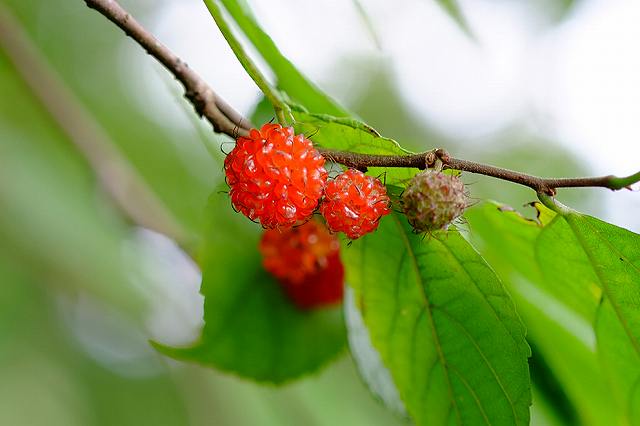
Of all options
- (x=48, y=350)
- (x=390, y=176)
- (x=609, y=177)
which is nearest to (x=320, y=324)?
(x=390, y=176)

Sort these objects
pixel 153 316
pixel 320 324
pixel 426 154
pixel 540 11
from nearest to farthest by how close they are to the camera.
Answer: pixel 426 154 → pixel 320 324 → pixel 153 316 → pixel 540 11

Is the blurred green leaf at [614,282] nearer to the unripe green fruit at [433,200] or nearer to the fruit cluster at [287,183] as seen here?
the unripe green fruit at [433,200]

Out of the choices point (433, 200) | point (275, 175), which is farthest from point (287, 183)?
point (433, 200)

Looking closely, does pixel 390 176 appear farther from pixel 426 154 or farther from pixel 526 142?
pixel 526 142

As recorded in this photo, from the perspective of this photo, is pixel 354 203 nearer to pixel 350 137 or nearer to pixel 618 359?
pixel 350 137

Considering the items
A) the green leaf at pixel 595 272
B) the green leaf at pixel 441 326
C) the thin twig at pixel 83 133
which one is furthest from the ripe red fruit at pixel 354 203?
the thin twig at pixel 83 133

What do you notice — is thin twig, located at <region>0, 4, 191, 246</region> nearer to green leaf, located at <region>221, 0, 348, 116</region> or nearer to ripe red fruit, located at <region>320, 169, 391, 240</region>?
green leaf, located at <region>221, 0, 348, 116</region>

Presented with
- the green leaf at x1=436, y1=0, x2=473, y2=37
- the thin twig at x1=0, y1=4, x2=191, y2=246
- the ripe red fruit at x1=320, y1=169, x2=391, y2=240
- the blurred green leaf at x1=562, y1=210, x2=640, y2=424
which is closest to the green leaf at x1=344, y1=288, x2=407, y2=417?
the ripe red fruit at x1=320, y1=169, x2=391, y2=240
